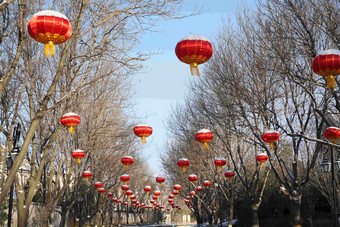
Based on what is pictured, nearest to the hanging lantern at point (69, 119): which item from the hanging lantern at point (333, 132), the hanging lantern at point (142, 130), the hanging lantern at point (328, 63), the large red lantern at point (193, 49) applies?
the hanging lantern at point (142, 130)

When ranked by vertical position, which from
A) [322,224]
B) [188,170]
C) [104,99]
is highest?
[104,99]

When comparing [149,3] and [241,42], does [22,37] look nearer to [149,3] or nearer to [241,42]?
[149,3]

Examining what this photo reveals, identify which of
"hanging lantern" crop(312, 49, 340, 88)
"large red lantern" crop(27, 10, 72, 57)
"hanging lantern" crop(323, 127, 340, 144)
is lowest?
"hanging lantern" crop(323, 127, 340, 144)

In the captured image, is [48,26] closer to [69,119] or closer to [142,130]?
[69,119]

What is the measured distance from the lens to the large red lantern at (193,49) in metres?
8.03

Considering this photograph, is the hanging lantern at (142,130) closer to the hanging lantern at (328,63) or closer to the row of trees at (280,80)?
the row of trees at (280,80)

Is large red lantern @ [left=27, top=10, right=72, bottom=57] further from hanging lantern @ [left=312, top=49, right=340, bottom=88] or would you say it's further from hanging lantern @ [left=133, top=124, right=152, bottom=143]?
hanging lantern @ [left=133, top=124, right=152, bottom=143]

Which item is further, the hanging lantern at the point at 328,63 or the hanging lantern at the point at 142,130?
the hanging lantern at the point at 142,130

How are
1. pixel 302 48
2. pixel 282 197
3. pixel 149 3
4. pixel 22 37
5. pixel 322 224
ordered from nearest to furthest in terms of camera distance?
pixel 22 37
pixel 149 3
pixel 302 48
pixel 322 224
pixel 282 197

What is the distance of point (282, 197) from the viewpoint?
30.4 meters

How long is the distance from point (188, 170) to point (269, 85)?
812 inches

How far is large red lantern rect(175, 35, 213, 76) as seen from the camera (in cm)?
803

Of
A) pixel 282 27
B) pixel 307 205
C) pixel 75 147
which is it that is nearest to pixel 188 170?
pixel 307 205

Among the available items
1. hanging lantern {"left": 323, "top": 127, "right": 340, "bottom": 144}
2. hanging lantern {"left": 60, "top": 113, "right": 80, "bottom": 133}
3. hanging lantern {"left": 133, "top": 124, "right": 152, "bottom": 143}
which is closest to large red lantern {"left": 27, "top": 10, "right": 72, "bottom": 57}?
hanging lantern {"left": 60, "top": 113, "right": 80, "bottom": 133}
